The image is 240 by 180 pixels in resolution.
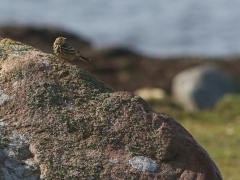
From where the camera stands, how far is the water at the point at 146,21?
40031mm

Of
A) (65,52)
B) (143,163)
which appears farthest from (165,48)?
(143,163)

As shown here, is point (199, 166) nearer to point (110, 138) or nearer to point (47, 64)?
point (110, 138)

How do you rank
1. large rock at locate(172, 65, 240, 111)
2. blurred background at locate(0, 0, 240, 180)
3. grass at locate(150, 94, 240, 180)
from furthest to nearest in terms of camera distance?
large rock at locate(172, 65, 240, 111) → blurred background at locate(0, 0, 240, 180) → grass at locate(150, 94, 240, 180)

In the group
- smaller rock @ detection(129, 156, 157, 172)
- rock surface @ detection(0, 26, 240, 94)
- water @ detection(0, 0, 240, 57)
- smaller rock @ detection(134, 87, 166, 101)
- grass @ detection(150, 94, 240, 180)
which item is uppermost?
water @ detection(0, 0, 240, 57)

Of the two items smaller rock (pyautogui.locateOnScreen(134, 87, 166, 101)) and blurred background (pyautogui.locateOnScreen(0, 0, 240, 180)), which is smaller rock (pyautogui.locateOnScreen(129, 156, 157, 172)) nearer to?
blurred background (pyautogui.locateOnScreen(0, 0, 240, 180))

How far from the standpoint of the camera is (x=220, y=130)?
15.9 m

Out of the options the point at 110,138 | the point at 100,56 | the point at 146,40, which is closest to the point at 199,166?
the point at 110,138

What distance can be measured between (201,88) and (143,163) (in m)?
18.0

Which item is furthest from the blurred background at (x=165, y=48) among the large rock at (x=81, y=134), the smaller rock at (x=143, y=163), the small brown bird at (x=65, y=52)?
the smaller rock at (x=143, y=163)

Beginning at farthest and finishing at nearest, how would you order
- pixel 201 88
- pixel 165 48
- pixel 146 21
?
pixel 146 21, pixel 165 48, pixel 201 88

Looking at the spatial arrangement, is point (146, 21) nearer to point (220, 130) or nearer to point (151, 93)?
point (151, 93)

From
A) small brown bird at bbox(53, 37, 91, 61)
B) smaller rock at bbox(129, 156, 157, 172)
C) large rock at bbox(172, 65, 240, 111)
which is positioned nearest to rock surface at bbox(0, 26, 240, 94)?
large rock at bbox(172, 65, 240, 111)

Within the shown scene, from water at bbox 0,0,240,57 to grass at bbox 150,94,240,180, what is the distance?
18.9 m

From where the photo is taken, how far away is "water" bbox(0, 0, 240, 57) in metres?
40.0
